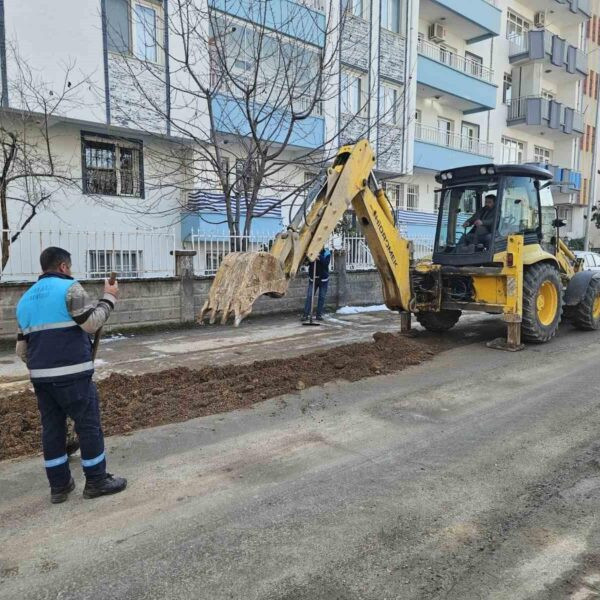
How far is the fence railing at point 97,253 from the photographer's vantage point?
29.4 ft

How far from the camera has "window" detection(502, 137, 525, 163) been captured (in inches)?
1077

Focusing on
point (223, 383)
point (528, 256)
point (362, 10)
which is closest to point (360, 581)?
point (223, 383)

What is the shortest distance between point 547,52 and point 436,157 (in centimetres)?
1110

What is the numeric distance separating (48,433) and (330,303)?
33.5ft

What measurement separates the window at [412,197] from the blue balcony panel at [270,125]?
6.62 meters

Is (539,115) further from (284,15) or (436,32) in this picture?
(284,15)

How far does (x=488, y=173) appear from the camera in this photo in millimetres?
8430

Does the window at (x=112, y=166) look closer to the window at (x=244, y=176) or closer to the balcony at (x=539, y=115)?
the window at (x=244, y=176)

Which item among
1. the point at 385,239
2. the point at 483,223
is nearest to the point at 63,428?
the point at 385,239

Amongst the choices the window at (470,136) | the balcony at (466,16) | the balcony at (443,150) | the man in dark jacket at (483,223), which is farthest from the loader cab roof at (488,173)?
the window at (470,136)

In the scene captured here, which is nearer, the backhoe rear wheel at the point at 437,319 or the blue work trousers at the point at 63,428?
the blue work trousers at the point at 63,428

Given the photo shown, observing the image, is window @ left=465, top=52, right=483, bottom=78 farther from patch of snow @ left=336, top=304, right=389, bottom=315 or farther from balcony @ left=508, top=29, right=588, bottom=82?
patch of snow @ left=336, top=304, right=389, bottom=315

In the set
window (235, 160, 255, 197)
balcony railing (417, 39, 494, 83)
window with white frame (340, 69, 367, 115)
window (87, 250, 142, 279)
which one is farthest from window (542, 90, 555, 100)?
window (87, 250, 142, 279)

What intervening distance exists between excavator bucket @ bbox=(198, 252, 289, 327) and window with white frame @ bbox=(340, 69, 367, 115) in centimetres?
1305
